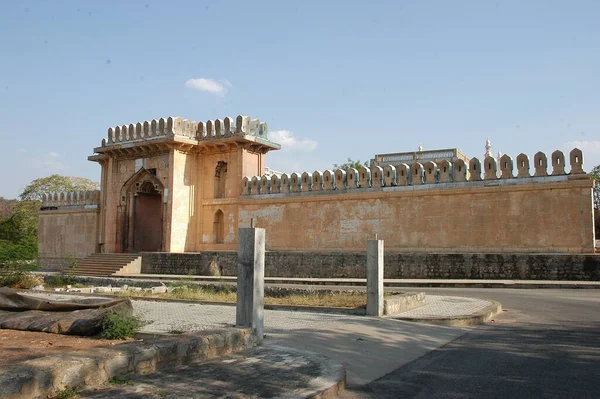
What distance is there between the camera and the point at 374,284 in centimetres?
984

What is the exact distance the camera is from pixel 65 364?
454 cm

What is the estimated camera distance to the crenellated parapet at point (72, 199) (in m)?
28.6

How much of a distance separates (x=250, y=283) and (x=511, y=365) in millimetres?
3328

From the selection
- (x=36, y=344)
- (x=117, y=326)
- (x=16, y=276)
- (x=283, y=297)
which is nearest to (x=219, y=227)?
(x=16, y=276)

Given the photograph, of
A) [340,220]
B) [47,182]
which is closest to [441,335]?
[340,220]

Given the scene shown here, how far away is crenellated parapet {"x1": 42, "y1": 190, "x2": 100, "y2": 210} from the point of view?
1126 inches

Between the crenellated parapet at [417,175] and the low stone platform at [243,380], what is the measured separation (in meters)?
14.5

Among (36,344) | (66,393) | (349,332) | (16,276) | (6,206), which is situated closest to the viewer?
(66,393)

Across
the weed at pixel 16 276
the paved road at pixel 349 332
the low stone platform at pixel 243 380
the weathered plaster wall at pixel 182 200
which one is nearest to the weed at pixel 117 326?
the paved road at pixel 349 332

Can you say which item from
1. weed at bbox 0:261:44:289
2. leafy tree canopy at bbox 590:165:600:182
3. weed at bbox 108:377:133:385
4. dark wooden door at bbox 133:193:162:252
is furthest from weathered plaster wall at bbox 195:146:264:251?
leafy tree canopy at bbox 590:165:600:182

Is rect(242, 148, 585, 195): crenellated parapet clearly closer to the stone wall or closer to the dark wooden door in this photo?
the stone wall

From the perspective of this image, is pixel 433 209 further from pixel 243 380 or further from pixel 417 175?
pixel 243 380

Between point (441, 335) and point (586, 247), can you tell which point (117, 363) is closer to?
point (441, 335)

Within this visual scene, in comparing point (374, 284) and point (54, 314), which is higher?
point (374, 284)
